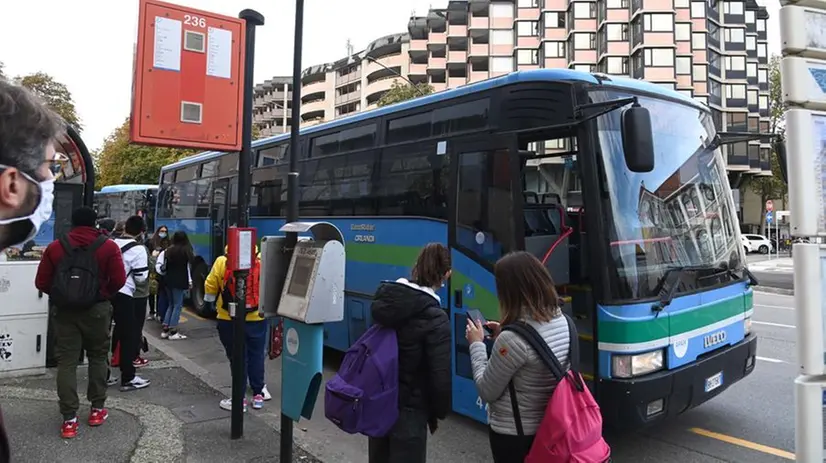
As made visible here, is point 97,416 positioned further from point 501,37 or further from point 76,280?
point 501,37

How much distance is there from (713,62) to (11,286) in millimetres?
56361

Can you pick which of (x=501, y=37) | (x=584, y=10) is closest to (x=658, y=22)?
(x=584, y=10)

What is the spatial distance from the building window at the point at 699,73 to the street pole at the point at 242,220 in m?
51.3

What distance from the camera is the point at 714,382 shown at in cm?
472

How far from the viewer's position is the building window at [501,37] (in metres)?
53.5

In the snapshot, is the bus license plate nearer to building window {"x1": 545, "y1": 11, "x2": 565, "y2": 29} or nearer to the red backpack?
the red backpack

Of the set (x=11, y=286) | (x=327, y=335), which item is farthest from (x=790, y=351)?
(x=11, y=286)

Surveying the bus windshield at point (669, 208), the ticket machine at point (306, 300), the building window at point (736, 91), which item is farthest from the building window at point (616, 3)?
the ticket machine at point (306, 300)

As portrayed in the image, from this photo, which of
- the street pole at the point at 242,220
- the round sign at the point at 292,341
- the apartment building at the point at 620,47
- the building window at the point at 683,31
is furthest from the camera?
the building window at the point at 683,31

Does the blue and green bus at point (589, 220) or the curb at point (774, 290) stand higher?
the blue and green bus at point (589, 220)

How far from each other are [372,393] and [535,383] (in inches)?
35.1

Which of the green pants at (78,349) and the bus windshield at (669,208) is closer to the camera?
the bus windshield at (669,208)

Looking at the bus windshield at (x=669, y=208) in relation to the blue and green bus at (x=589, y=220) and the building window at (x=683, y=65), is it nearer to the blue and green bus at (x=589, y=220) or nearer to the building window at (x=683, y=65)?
the blue and green bus at (x=589, y=220)

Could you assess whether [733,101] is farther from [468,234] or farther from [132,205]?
[468,234]
